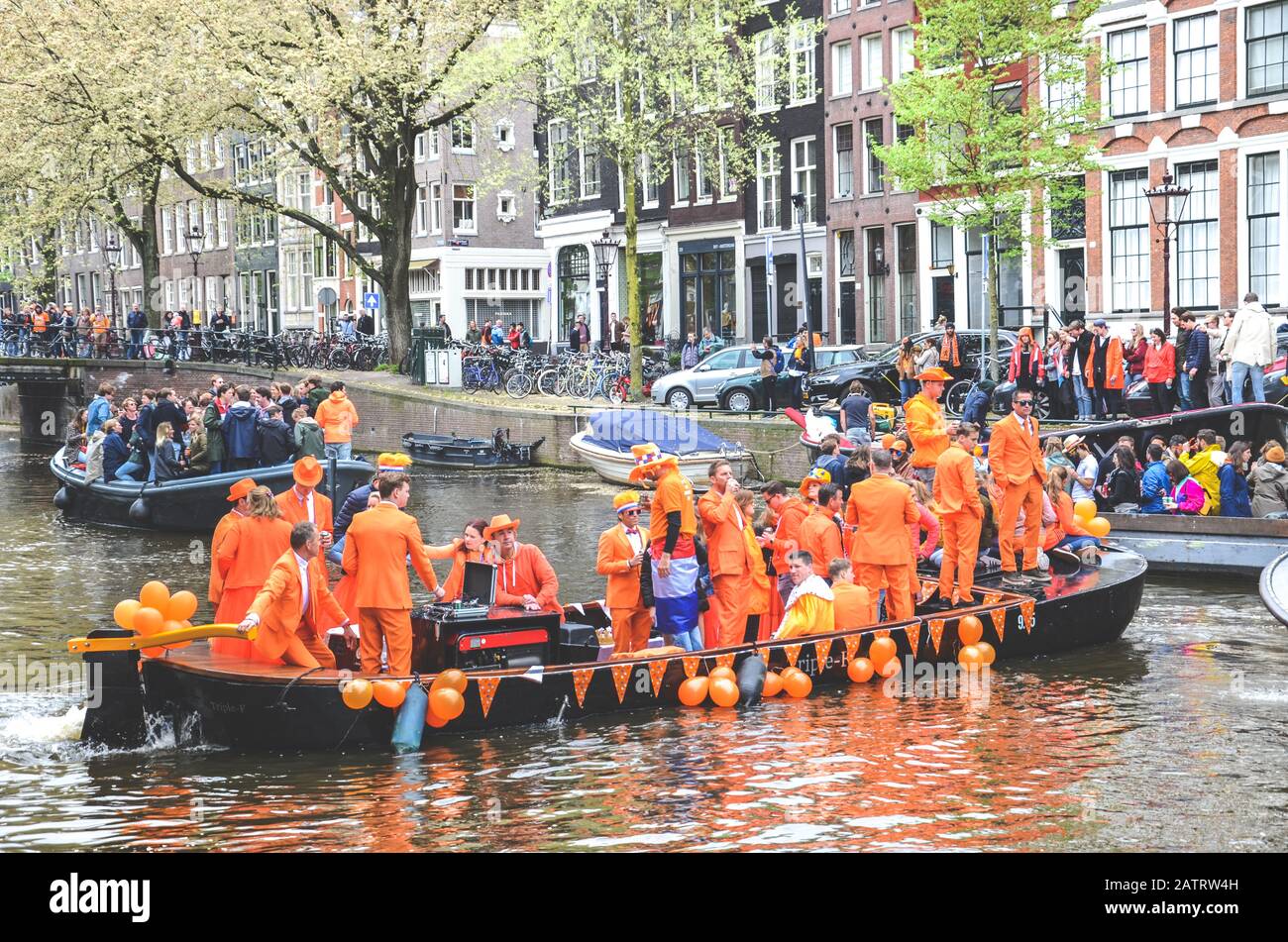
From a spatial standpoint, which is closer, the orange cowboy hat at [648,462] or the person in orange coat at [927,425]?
the orange cowboy hat at [648,462]

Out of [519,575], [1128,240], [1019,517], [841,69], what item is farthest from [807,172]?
[519,575]

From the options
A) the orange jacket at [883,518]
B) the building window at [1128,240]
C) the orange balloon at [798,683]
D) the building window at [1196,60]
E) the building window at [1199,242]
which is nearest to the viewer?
the orange balloon at [798,683]

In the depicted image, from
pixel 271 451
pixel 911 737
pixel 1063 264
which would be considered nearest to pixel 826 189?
pixel 1063 264

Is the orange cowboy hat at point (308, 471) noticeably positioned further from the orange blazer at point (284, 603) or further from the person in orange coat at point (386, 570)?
the person in orange coat at point (386, 570)

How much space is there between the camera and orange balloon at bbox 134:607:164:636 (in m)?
11.9

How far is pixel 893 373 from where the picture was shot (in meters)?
30.4

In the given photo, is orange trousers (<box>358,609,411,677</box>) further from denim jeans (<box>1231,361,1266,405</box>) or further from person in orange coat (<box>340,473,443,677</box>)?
denim jeans (<box>1231,361,1266,405</box>)

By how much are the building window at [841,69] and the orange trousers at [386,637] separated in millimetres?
32372

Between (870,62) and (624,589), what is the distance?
1208 inches

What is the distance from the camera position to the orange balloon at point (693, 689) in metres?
13.5

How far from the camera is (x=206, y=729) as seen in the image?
40.4 feet

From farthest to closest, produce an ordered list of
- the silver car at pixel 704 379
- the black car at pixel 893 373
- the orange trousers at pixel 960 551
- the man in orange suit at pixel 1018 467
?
the silver car at pixel 704 379 → the black car at pixel 893 373 → the man in orange suit at pixel 1018 467 → the orange trousers at pixel 960 551

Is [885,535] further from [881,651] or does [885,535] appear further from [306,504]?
[306,504]

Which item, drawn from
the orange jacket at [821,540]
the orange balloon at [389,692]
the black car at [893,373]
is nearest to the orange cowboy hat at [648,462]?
the orange jacket at [821,540]
